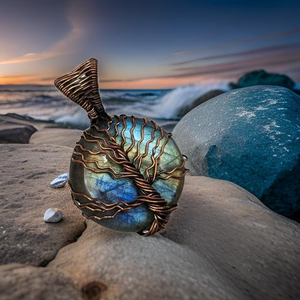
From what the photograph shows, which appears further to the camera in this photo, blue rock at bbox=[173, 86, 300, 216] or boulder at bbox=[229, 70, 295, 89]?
boulder at bbox=[229, 70, 295, 89]

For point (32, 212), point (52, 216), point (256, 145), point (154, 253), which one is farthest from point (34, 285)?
point (256, 145)

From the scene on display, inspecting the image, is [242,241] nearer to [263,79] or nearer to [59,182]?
[59,182]

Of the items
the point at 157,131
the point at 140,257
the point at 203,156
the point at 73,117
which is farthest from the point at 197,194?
the point at 73,117

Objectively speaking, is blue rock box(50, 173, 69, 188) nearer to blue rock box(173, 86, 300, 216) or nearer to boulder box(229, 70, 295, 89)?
blue rock box(173, 86, 300, 216)

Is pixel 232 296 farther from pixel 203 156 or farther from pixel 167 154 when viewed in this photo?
pixel 203 156

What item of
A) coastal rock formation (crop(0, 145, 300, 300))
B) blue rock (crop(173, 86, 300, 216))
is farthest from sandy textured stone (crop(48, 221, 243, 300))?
blue rock (crop(173, 86, 300, 216))

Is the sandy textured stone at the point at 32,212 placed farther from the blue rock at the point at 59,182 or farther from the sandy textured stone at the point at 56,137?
the sandy textured stone at the point at 56,137

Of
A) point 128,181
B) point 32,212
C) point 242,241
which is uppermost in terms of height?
point 128,181
